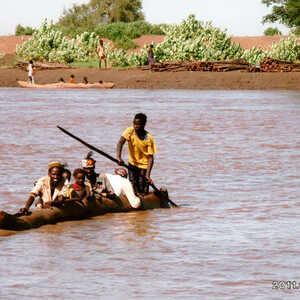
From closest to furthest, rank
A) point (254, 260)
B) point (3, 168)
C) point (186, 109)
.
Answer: point (254, 260)
point (3, 168)
point (186, 109)

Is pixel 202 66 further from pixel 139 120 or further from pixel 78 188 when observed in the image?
pixel 78 188

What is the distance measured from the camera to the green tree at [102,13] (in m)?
92.5

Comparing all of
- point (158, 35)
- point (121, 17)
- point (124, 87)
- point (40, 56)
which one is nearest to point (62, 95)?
point (124, 87)

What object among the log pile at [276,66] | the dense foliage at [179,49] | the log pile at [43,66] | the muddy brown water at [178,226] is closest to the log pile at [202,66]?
the log pile at [276,66]

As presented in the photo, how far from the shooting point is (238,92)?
4288cm

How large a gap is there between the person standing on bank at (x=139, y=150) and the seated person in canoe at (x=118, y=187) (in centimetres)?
24

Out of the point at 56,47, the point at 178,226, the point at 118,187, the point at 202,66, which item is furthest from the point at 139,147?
the point at 56,47

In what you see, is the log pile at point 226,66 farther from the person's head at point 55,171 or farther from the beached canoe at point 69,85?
the person's head at point 55,171

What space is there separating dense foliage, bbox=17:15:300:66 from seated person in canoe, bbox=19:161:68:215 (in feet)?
127

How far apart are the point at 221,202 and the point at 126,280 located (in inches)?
195

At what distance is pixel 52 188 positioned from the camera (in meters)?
10.5

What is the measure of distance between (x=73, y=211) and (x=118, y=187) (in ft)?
2.83

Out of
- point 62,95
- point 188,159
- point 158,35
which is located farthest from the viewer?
point 158,35

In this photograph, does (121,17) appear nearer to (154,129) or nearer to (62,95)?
(62,95)
